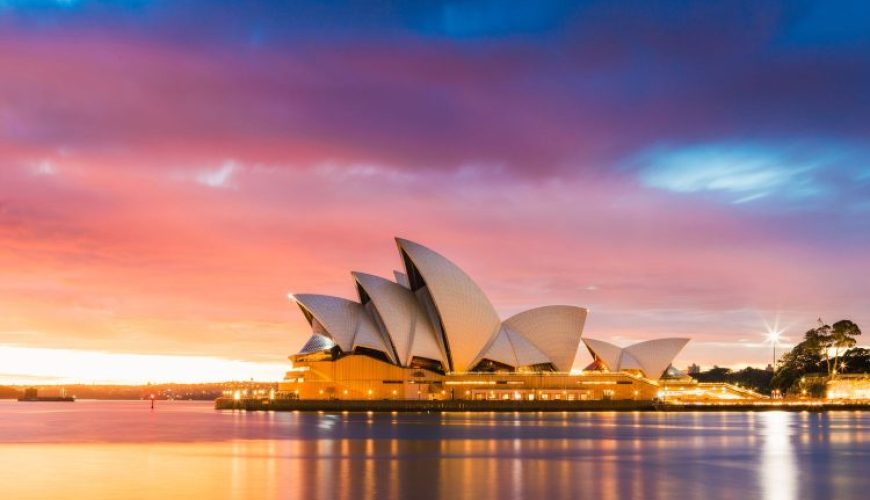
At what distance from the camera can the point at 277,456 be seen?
3794 cm

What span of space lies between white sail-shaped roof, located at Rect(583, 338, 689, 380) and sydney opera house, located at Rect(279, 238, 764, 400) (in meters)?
10.0

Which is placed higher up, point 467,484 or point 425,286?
point 425,286

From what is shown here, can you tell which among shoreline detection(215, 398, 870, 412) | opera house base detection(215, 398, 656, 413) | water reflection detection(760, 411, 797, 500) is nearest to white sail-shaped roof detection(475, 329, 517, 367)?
opera house base detection(215, 398, 656, 413)

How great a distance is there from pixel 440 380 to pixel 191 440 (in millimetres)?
54495

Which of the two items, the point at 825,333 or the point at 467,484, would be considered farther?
the point at 825,333

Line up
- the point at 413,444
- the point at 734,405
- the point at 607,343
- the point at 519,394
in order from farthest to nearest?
the point at 607,343, the point at 734,405, the point at 519,394, the point at 413,444

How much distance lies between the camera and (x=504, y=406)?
103000mm

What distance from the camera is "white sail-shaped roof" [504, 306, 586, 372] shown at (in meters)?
108

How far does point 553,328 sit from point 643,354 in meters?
19.7

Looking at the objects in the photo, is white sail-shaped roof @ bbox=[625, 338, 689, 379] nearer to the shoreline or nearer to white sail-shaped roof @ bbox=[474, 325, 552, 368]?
the shoreline

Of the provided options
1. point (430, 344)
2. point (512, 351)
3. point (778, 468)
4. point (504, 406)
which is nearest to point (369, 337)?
point (430, 344)

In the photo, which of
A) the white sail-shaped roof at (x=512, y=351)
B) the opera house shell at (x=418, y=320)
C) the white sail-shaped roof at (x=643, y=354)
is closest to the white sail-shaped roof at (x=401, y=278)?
the opera house shell at (x=418, y=320)

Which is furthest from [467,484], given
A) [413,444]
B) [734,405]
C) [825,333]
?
[825,333]

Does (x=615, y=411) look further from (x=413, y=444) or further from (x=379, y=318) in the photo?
(x=413, y=444)
